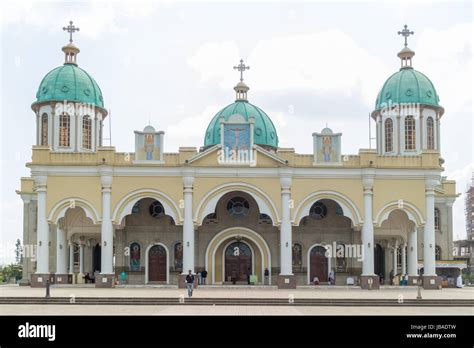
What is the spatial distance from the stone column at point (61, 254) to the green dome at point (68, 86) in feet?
35.1

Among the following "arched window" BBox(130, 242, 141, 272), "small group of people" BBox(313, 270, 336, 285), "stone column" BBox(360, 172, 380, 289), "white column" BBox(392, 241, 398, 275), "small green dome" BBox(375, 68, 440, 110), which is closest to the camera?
"stone column" BBox(360, 172, 380, 289)

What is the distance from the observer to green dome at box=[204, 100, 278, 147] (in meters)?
52.8

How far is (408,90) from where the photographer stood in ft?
170

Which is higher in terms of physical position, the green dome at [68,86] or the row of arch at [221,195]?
the green dome at [68,86]

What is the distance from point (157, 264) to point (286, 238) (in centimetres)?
903

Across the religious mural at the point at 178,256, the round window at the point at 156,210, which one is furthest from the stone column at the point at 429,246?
the round window at the point at 156,210

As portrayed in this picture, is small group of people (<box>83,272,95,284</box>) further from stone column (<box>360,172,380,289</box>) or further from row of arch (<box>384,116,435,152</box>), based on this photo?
row of arch (<box>384,116,435,152</box>)

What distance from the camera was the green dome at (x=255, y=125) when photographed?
52756 mm

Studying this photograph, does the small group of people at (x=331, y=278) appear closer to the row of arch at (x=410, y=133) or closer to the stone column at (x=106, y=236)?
the row of arch at (x=410, y=133)

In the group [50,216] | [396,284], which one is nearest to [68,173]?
[50,216]

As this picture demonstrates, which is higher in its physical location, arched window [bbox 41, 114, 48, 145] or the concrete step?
arched window [bbox 41, 114, 48, 145]

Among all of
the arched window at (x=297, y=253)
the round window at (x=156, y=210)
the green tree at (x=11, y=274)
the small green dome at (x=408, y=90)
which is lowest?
the green tree at (x=11, y=274)

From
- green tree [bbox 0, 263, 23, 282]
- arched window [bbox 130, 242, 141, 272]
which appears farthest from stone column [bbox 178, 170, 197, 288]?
green tree [bbox 0, 263, 23, 282]
